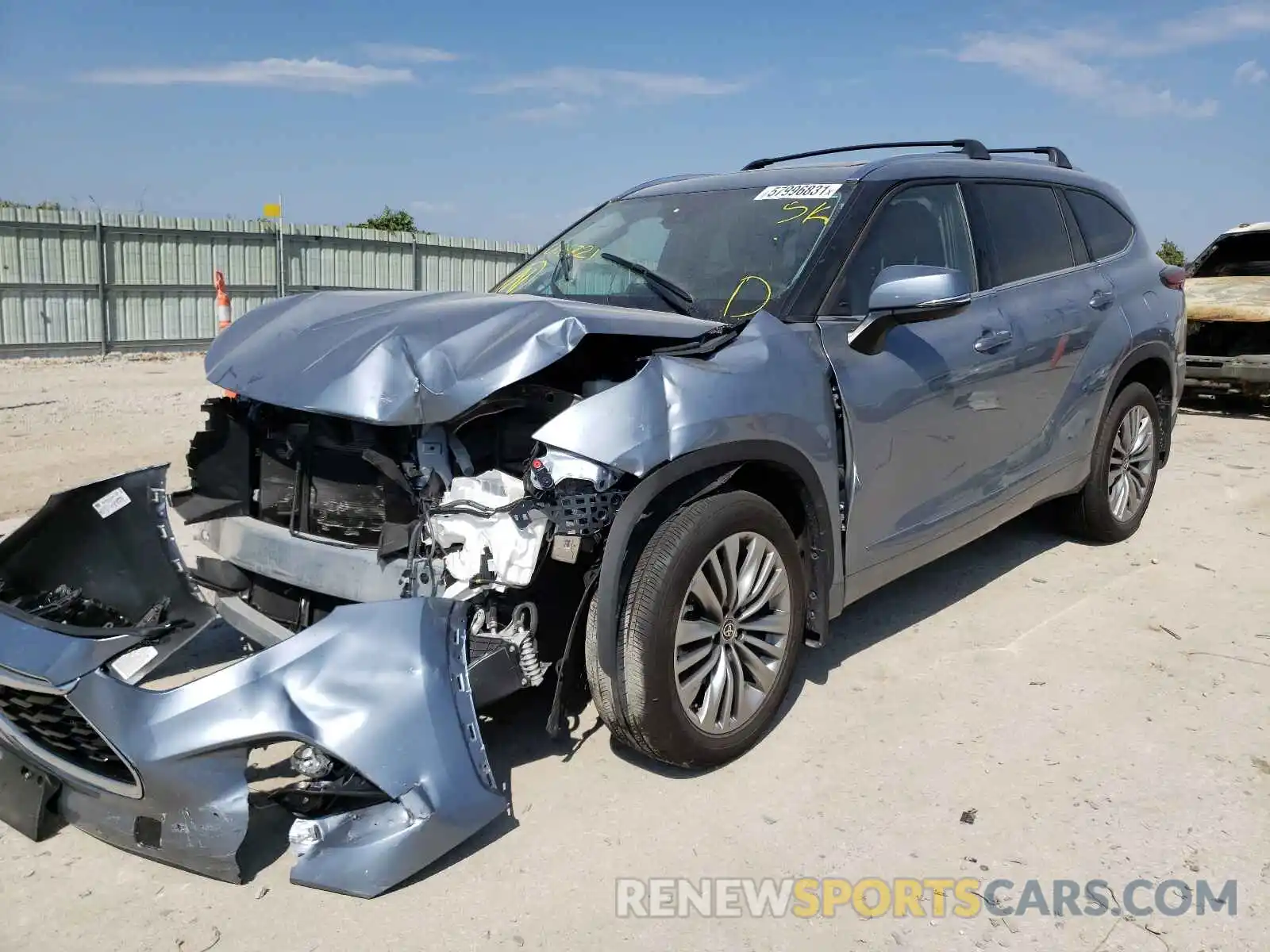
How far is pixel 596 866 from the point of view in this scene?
2795 mm

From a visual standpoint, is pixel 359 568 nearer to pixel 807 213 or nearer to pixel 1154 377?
pixel 807 213

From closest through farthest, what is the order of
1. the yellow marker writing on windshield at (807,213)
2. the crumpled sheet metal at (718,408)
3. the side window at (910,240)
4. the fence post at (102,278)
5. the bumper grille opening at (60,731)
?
the bumper grille opening at (60,731) → the crumpled sheet metal at (718,408) → the side window at (910,240) → the yellow marker writing on windshield at (807,213) → the fence post at (102,278)

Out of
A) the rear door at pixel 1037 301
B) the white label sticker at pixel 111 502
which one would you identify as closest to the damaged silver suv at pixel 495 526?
the white label sticker at pixel 111 502

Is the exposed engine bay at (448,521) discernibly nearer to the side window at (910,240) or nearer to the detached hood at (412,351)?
the detached hood at (412,351)

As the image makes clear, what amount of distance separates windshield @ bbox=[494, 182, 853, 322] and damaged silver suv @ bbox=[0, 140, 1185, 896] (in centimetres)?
2

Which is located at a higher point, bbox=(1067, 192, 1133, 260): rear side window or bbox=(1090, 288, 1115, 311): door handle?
bbox=(1067, 192, 1133, 260): rear side window

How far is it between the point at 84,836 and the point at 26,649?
0.65 metres

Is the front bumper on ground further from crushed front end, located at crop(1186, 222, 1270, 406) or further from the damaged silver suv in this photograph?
the damaged silver suv

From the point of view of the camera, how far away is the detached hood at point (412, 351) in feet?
9.48

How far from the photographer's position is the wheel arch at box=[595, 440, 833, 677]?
2.88 m

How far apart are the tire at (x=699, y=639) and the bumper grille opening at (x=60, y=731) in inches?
51.9

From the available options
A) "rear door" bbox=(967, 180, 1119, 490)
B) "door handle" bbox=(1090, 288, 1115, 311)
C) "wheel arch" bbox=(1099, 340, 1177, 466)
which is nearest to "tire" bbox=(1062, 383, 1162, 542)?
"wheel arch" bbox=(1099, 340, 1177, 466)

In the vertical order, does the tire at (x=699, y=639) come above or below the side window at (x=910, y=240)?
below

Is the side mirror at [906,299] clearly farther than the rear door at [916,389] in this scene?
No
